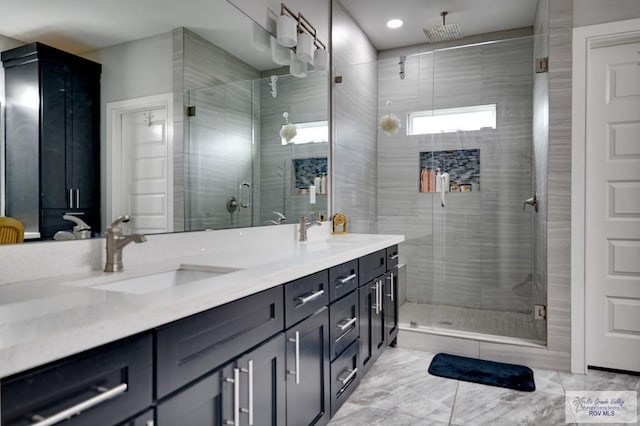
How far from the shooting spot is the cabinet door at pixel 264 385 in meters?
1.16

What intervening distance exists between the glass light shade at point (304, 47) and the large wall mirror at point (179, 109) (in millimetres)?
70

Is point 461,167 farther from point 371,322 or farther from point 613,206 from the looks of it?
point 371,322

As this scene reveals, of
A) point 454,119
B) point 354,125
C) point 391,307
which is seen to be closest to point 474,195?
point 454,119

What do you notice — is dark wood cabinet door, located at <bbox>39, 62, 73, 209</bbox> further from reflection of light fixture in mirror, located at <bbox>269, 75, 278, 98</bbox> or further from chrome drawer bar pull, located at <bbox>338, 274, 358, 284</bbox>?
reflection of light fixture in mirror, located at <bbox>269, 75, 278, 98</bbox>

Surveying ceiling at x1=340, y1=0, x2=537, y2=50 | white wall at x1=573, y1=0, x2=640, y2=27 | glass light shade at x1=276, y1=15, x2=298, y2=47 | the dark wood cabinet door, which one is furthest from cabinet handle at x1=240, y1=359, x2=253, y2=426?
ceiling at x1=340, y1=0, x2=537, y2=50

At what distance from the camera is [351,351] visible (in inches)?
80.4

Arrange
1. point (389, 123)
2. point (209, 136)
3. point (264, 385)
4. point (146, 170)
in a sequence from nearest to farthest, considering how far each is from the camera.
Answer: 1. point (264, 385)
2. point (146, 170)
3. point (209, 136)
4. point (389, 123)

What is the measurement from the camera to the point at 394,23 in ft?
12.3

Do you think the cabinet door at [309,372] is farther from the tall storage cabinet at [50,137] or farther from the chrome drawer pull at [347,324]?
the tall storage cabinet at [50,137]

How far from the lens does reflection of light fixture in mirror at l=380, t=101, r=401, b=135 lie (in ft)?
12.6

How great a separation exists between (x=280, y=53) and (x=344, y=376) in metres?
1.91

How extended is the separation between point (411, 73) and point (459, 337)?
232 cm

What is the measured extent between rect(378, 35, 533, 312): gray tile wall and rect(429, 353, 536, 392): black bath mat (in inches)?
33.3

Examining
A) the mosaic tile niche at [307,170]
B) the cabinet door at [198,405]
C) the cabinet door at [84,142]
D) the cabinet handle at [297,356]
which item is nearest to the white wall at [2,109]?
the cabinet door at [84,142]
